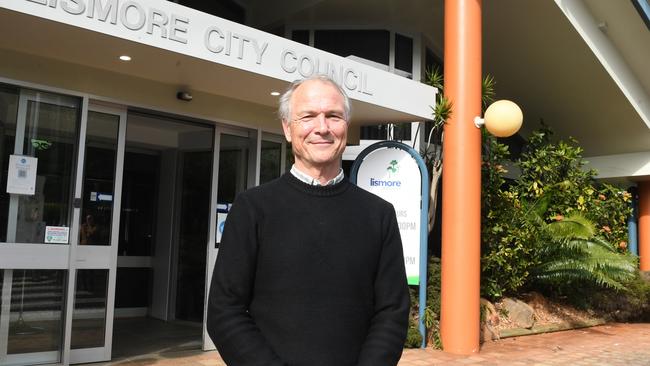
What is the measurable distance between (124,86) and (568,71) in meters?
8.80

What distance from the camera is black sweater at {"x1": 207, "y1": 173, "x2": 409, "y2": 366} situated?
5.85 ft

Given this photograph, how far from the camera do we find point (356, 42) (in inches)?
402

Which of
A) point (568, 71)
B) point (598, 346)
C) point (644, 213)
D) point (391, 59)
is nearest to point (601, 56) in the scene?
point (568, 71)

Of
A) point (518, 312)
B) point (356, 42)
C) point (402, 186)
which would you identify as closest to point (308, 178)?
point (402, 186)

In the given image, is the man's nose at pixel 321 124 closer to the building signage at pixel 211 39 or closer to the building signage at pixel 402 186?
the building signage at pixel 211 39

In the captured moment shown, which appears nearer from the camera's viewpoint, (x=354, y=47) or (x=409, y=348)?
(x=409, y=348)

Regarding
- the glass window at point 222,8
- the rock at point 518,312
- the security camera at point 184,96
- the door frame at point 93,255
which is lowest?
the rock at point 518,312

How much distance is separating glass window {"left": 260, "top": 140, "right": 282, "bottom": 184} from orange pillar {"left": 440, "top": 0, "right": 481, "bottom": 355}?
219 cm

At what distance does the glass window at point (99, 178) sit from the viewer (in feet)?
19.1

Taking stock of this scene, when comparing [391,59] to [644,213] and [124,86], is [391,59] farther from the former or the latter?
[644,213]

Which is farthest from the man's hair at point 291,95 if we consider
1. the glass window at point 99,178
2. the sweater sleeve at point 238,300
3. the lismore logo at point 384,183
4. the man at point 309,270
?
the lismore logo at point 384,183

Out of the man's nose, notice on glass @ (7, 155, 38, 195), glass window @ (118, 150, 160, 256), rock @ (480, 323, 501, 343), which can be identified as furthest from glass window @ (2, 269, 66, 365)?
rock @ (480, 323, 501, 343)

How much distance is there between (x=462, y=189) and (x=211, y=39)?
12.0 ft

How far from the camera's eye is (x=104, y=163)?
5.93 meters
